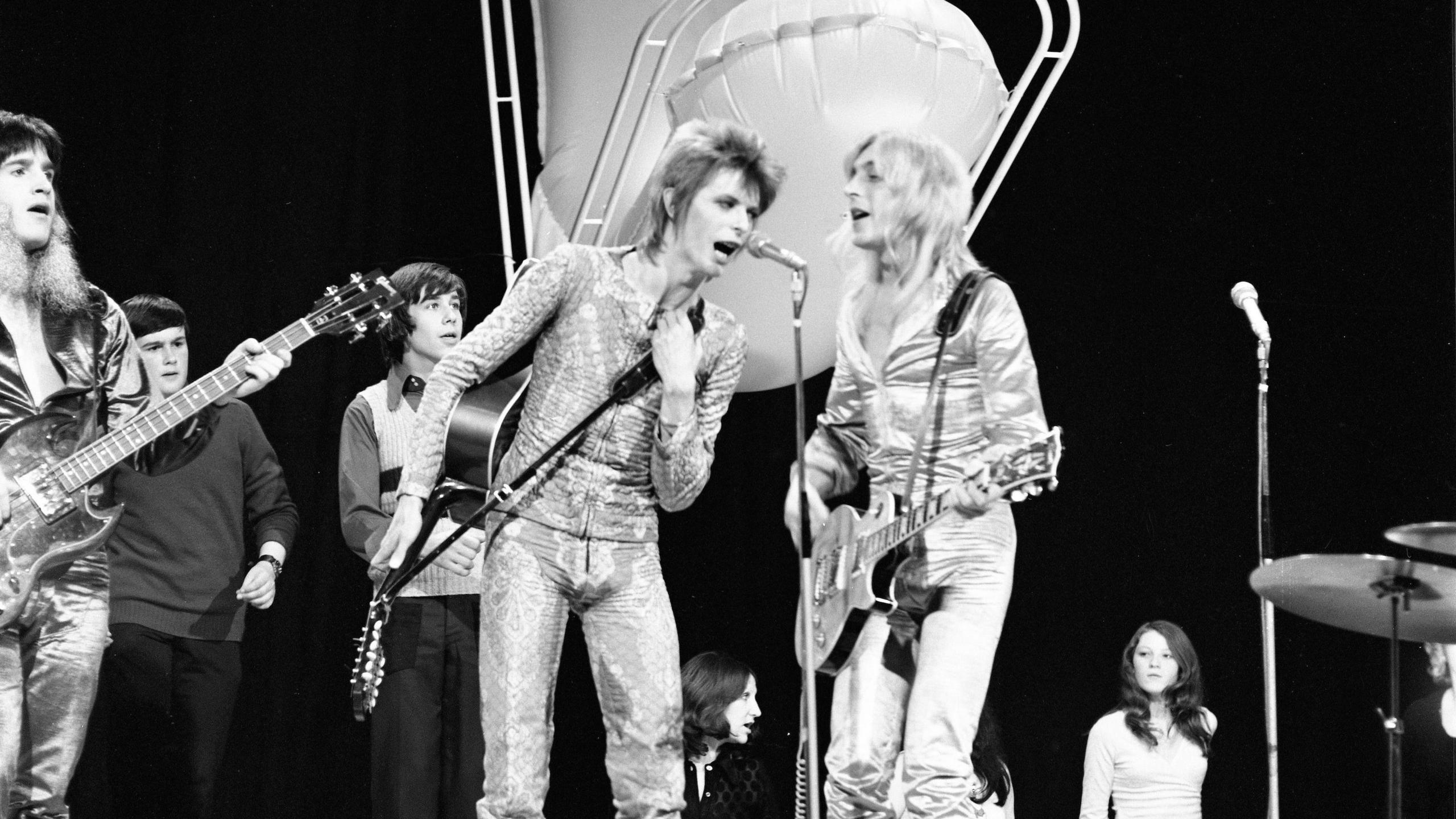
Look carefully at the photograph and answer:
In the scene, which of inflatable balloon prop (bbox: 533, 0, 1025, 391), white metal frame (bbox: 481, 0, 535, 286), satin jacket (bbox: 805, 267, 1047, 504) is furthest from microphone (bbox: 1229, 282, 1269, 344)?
white metal frame (bbox: 481, 0, 535, 286)

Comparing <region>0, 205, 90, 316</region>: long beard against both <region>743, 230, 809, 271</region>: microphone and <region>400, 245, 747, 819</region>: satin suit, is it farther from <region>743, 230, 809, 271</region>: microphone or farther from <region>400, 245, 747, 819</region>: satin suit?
<region>743, 230, 809, 271</region>: microphone

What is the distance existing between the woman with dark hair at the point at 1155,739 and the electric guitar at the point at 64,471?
Result: 2746 mm

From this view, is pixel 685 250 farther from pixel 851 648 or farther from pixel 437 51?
pixel 437 51

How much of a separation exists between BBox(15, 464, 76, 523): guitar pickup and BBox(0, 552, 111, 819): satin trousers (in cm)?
15

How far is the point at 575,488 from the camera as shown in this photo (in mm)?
3436

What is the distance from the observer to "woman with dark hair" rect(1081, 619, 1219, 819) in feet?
16.5

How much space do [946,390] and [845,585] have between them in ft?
1.53

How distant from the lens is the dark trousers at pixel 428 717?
4191 millimetres

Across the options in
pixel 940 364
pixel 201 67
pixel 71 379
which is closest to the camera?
pixel 940 364

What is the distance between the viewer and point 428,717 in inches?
167

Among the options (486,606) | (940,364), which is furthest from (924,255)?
(486,606)

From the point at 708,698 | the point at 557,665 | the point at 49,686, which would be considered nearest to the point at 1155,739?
the point at 708,698

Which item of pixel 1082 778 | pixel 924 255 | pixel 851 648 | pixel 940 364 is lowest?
pixel 1082 778

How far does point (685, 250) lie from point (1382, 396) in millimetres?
2758
